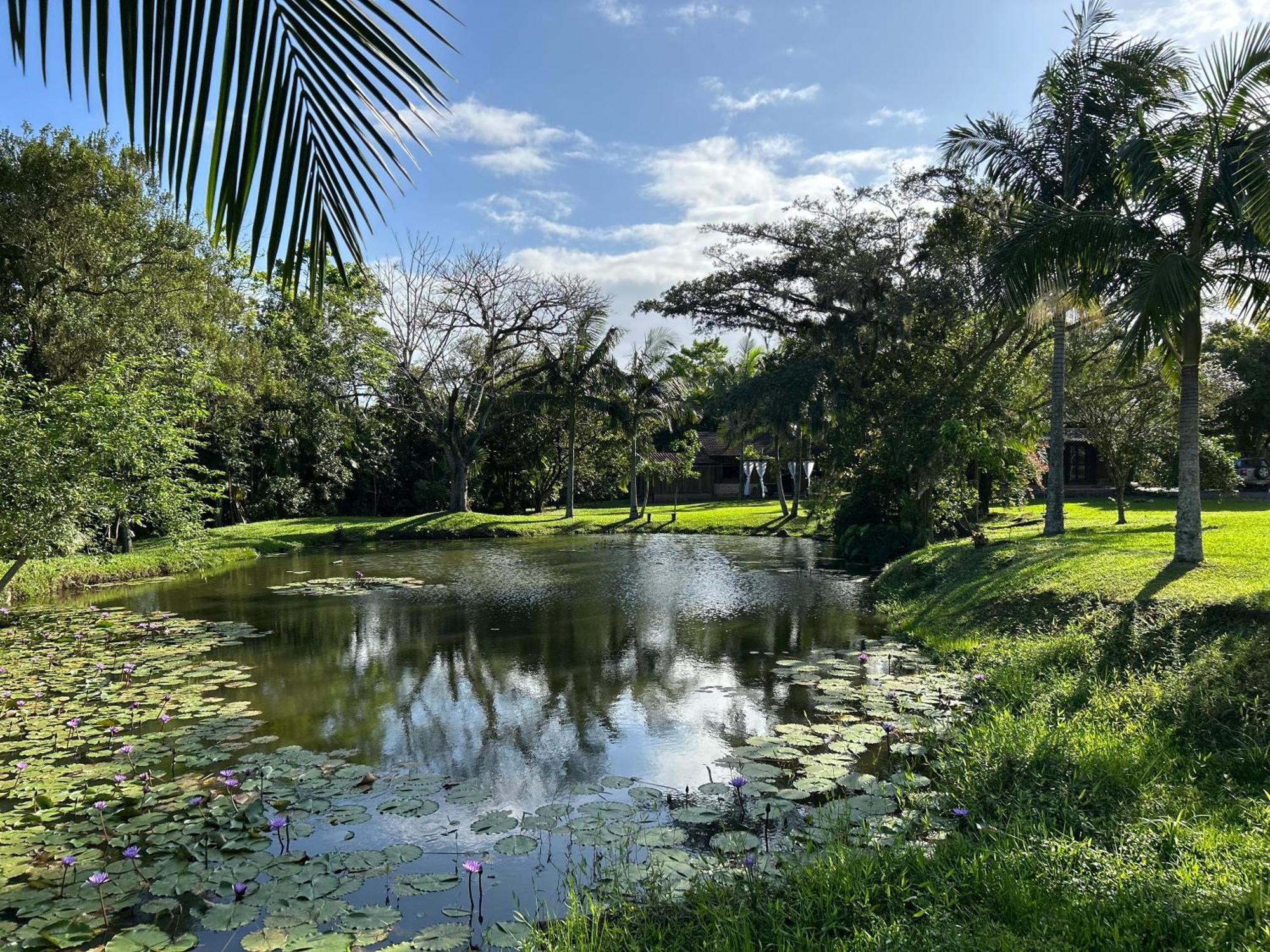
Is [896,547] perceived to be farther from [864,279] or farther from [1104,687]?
[1104,687]

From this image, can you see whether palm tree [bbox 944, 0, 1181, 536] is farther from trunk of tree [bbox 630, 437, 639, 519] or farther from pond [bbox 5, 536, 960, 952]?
trunk of tree [bbox 630, 437, 639, 519]

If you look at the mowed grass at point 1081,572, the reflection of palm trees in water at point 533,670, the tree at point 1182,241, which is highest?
the tree at point 1182,241

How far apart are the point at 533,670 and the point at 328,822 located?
179 inches

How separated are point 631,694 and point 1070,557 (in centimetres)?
697

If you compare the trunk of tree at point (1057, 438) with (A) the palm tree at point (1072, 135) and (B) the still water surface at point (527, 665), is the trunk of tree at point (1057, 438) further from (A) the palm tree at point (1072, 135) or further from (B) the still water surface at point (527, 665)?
(B) the still water surface at point (527, 665)

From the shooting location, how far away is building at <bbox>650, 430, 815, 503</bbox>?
42188mm

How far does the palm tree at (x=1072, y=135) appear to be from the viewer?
11.1m

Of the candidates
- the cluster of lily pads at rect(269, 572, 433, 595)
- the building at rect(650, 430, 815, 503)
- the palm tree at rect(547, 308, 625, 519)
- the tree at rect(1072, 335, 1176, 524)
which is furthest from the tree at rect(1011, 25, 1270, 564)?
the building at rect(650, 430, 815, 503)

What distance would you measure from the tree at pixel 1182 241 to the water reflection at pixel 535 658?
5015 mm

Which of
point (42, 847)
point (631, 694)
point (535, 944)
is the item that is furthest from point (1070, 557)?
point (42, 847)

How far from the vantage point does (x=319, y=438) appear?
31141 millimetres

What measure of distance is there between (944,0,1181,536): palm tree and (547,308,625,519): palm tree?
1786 cm

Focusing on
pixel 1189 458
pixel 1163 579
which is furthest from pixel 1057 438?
pixel 1163 579

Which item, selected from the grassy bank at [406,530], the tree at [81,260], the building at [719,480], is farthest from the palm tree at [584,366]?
the tree at [81,260]
